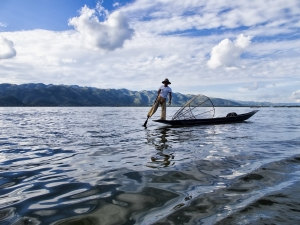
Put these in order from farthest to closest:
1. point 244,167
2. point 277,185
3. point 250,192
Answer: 1. point 244,167
2. point 277,185
3. point 250,192

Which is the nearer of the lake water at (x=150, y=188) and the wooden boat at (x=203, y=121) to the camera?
the lake water at (x=150, y=188)

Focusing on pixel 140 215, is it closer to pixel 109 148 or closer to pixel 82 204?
pixel 82 204

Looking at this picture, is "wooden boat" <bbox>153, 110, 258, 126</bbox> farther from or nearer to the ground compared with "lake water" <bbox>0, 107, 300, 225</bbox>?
farther from the ground

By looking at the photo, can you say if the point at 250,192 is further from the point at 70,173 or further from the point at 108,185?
the point at 70,173

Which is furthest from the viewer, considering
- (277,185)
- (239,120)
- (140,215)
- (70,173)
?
(239,120)

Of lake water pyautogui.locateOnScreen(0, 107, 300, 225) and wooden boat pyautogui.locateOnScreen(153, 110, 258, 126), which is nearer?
lake water pyautogui.locateOnScreen(0, 107, 300, 225)

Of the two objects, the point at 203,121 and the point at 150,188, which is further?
the point at 203,121

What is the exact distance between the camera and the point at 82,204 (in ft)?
13.3

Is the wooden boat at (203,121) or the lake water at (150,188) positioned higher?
the wooden boat at (203,121)

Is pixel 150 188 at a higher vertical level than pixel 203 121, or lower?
lower

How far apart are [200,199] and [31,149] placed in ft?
25.4

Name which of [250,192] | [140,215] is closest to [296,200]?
[250,192]

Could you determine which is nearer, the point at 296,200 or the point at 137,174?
the point at 296,200

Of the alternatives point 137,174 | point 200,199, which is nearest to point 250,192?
point 200,199
